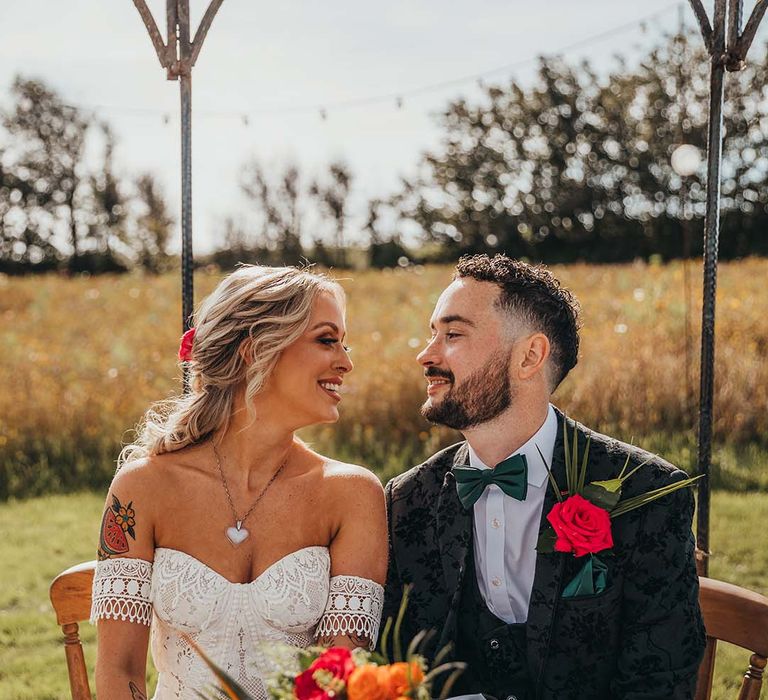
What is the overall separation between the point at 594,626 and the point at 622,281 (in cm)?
1083

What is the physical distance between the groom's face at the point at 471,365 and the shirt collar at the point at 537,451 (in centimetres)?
13

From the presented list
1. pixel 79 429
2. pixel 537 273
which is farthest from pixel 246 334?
pixel 79 429

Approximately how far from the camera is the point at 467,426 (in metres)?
2.77

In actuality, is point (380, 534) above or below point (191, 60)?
below

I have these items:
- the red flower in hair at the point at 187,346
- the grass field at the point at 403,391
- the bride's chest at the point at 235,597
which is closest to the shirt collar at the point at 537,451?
the bride's chest at the point at 235,597

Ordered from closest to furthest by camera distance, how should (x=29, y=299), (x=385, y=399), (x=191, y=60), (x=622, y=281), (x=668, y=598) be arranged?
(x=668, y=598), (x=191, y=60), (x=385, y=399), (x=622, y=281), (x=29, y=299)

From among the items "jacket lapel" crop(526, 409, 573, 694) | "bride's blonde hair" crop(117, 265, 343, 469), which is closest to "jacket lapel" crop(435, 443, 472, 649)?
"jacket lapel" crop(526, 409, 573, 694)

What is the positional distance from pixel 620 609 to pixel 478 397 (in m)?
0.70

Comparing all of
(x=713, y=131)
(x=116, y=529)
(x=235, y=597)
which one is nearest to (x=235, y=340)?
(x=116, y=529)

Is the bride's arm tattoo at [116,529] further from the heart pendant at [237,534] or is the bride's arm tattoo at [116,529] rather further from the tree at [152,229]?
the tree at [152,229]

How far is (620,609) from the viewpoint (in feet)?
8.38

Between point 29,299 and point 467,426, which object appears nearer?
point 467,426

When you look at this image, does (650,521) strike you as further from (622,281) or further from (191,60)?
(622,281)

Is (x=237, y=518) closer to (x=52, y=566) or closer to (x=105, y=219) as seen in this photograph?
(x=52, y=566)
